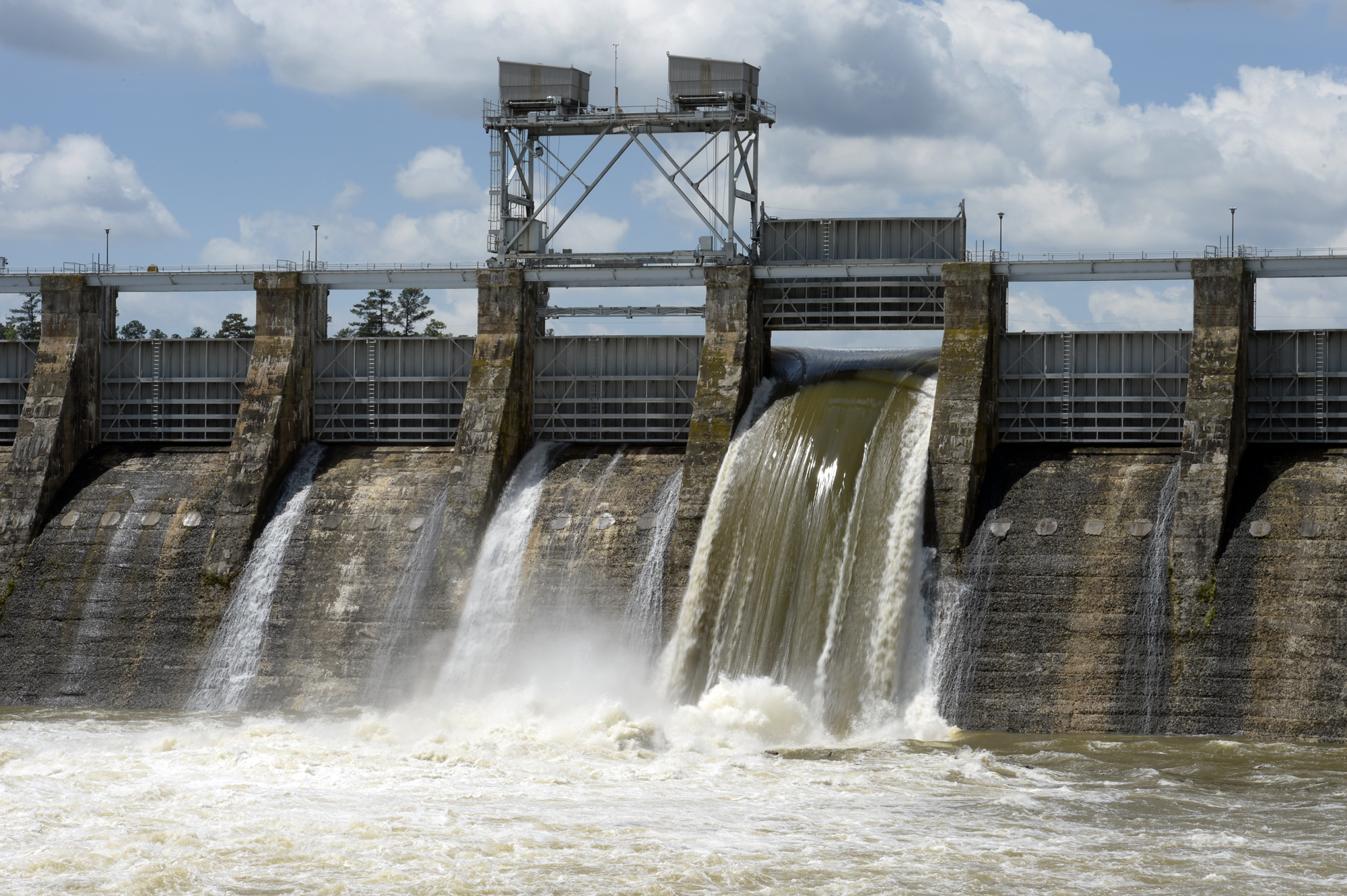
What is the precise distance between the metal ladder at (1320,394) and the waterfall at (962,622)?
8.80 metres

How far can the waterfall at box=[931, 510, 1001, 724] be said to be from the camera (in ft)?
107

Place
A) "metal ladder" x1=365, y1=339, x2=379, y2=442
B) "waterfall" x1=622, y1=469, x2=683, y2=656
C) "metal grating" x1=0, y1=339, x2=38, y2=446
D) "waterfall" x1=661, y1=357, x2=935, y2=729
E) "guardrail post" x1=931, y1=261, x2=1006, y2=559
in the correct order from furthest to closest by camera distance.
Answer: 1. "metal grating" x1=0, y1=339, x2=38, y2=446
2. "metal ladder" x1=365, y1=339, x2=379, y2=442
3. "waterfall" x1=622, y1=469, x2=683, y2=656
4. "guardrail post" x1=931, y1=261, x2=1006, y2=559
5. "waterfall" x1=661, y1=357, x2=935, y2=729

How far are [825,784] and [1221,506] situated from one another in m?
12.2

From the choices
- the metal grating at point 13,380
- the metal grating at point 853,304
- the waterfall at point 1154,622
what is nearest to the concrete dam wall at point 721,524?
the waterfall at point 1154,622

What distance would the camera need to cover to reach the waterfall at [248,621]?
37781mm

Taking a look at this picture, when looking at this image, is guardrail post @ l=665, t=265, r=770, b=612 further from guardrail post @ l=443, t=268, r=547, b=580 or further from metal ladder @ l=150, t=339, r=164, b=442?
metal ladder @ l=150, t=339, r=164, b=442

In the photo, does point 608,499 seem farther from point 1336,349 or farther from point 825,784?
point 1336,349

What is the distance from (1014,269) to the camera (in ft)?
125

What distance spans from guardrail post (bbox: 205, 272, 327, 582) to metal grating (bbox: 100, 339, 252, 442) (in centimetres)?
Answer: 176

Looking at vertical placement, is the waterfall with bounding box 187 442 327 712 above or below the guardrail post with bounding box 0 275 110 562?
below

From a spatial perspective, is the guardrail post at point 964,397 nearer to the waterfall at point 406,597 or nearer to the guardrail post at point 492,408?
the guardrail post at point 492,408

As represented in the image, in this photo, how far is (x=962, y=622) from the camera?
109 ft

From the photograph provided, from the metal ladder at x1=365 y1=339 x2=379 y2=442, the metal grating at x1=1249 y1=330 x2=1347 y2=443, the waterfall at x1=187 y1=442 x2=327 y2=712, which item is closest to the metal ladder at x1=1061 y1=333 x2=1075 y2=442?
the metal grating at x1=1249 y1=330 x2=1347 y2=443

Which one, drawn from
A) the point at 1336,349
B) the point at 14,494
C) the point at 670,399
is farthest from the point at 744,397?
the point at 14,494
